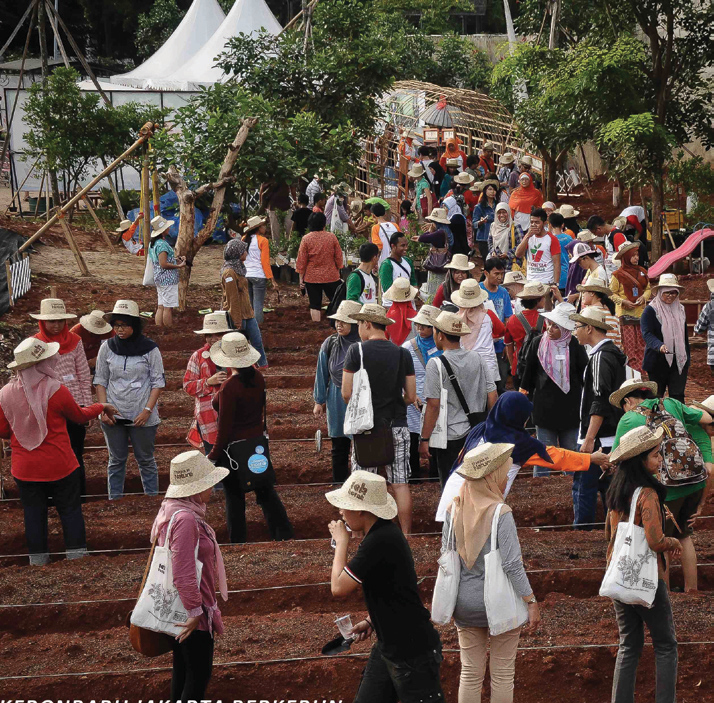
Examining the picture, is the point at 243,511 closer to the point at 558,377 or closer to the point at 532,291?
the point at 558,377

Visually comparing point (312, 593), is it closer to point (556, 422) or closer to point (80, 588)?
point (80, 588)

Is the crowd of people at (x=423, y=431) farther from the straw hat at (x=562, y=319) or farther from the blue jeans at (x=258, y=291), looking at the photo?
the blue jeans at (x=258, y=291)

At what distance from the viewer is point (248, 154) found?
16.4 m

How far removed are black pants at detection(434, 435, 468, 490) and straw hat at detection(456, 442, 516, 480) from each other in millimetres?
2712

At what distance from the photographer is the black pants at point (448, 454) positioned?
7.77 metres

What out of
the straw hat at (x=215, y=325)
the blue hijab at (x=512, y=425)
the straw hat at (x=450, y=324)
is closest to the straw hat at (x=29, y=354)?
the straw hat at (x=215, y=325)

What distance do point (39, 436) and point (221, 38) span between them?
2301 centimetres

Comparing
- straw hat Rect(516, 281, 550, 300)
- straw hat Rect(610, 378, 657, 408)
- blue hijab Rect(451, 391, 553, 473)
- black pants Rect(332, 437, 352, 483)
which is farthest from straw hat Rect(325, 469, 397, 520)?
straw hat Rect(516, 281, 550, 300)

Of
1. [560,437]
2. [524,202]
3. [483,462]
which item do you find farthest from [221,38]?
[483,462]

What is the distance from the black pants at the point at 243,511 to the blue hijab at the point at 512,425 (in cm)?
217

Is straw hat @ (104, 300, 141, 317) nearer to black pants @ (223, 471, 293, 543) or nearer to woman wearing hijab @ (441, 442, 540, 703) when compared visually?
black pants @ (223, 471, 293, 543)

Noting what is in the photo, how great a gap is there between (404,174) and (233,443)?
16.4 meters

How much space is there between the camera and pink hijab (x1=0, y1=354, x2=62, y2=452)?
7297mm

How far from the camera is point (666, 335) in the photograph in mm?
10086
